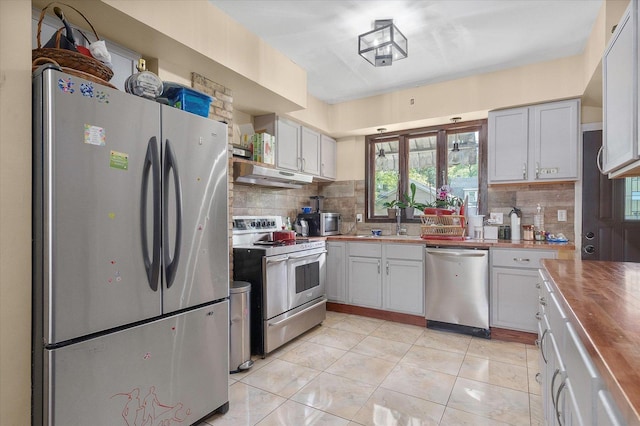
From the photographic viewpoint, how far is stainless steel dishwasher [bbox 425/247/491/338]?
3273 mm

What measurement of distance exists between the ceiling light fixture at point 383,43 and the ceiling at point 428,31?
3.2 inches

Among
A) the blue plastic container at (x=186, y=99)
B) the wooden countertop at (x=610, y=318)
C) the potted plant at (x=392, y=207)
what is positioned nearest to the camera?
the wooden countertop at (x=610, y=318)

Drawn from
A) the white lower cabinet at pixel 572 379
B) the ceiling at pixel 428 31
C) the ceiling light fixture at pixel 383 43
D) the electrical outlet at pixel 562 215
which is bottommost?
the white lower cabinet at pixel 572 379

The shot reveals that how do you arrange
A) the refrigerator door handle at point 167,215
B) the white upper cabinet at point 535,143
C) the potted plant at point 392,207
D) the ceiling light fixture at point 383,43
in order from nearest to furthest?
the refrigerator door handle at point 167,215
the ceiling light fixture at point 383,43
the white upper cabinet at point 535,143
the potted plant at point 392,207

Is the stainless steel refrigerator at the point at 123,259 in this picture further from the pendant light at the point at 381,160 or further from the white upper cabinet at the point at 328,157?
the pendant light at the point at 381,160

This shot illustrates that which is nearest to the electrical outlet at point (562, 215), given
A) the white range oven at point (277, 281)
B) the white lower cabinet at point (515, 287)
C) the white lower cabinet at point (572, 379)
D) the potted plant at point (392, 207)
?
the white lower cabinet at point (515, 287)

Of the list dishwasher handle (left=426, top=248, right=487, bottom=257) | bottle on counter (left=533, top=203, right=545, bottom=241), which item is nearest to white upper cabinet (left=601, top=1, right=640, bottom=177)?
dishwasher handle (left=426, top=248, right=487, bottom=257)

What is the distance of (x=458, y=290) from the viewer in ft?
11.1

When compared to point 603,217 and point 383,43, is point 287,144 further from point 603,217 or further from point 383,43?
point 603,217

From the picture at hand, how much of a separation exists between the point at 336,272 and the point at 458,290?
140 cm

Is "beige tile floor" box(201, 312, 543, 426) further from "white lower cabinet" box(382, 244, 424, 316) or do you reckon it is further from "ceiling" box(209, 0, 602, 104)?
"ceiling" box(209, 0, 602, 104)

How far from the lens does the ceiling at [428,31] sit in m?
2.38

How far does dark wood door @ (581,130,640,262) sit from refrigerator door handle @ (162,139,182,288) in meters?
3.64

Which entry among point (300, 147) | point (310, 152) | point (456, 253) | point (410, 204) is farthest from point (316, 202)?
point (456, 253)
